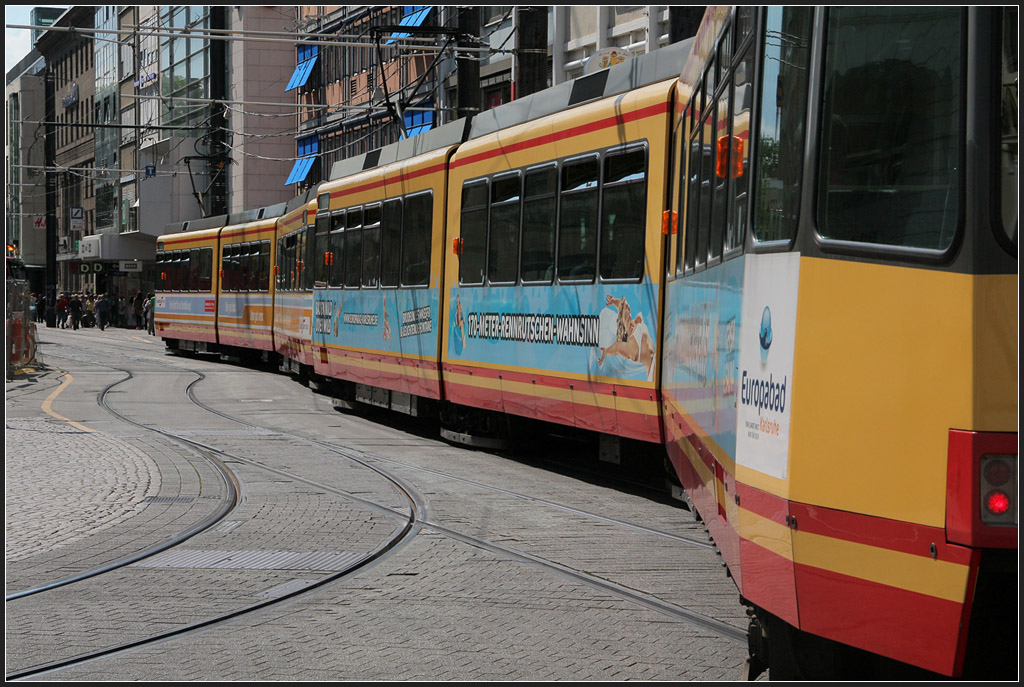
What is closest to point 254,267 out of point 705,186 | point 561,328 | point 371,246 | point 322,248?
point 322,248

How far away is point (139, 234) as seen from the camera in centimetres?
7188

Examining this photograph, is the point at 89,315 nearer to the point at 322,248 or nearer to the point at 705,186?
the point at 322,248

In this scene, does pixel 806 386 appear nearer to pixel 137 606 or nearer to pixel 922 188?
pixel 922 188

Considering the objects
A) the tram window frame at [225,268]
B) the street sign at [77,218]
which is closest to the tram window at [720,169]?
the tram window frame at [225,268]

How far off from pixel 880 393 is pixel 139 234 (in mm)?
70386

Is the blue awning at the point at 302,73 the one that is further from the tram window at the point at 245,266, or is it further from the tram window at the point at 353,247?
the tram window at the point at 353,247

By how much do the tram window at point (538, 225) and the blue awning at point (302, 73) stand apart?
41.6m

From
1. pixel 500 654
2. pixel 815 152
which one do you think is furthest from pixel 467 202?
pixel 815 152

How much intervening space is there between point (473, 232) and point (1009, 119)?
10157 mm

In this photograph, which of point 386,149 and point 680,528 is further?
point 386,149

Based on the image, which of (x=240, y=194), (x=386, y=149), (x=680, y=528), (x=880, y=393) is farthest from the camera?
(x=240, y=194)

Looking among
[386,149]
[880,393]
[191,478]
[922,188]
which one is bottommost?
[191,478]

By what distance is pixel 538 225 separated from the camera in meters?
12.8

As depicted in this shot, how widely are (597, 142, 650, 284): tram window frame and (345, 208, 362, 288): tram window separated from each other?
277 inches
